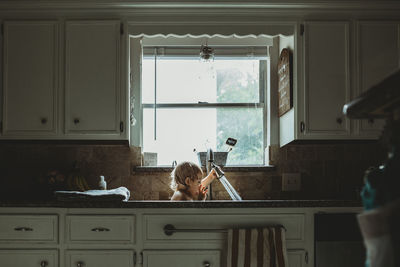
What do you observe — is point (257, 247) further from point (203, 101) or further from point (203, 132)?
point (203, 101)

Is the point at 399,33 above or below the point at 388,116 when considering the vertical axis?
above

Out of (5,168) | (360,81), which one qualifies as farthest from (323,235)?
(5,168)

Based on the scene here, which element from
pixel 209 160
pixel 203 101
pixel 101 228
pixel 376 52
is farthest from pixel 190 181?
pixel 376 52

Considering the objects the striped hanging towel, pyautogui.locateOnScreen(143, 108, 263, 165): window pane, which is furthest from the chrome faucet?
the striped hanging towel

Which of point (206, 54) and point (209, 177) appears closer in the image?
point (209, 177)

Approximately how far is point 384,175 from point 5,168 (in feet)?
9.80

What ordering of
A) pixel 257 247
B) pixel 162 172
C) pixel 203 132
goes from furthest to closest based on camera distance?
pixel 203 132, pixel 162 172, pixel 257 247

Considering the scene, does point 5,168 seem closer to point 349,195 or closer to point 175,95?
point 175,95

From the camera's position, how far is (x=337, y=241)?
2.38 m

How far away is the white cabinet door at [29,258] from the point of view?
94.9 inches

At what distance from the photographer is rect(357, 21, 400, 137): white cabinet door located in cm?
293

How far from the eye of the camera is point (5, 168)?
323 centimetres

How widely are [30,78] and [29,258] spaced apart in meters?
1.19

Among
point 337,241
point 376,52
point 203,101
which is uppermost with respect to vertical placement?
point 376,52
